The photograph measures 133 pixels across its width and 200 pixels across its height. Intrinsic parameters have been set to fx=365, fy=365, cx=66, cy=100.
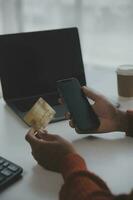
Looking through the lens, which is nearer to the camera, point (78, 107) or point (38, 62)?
point (78, 107)

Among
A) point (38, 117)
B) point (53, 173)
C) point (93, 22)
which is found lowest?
point (53, 173)

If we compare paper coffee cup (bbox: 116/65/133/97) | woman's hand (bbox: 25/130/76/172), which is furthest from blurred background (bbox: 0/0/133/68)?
woman's hand (bbox: 25/130/76/172)

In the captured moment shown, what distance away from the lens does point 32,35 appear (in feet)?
4.74

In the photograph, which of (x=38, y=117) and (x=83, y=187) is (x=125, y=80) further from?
(x=83, y=187)

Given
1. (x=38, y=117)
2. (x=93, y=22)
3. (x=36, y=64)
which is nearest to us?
(x=38, y=117)

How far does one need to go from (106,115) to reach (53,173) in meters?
0.35

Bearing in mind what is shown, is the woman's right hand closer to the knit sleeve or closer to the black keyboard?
the knit sleeve

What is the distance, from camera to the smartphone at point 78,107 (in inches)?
43.4

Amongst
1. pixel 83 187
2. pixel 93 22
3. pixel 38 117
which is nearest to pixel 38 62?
pixel 38 117

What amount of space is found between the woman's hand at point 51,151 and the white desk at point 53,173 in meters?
0.02

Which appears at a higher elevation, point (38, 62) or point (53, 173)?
point (38, 62)

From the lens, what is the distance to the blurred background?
1.82 m

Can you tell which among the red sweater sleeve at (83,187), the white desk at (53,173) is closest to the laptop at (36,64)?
the white desk at (53,173)

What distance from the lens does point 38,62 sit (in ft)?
4.75
